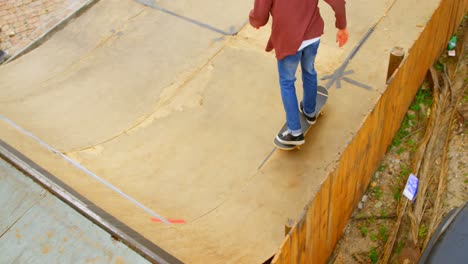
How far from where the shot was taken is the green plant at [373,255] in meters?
4.37

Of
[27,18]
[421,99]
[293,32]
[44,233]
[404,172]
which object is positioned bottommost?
[404,172]

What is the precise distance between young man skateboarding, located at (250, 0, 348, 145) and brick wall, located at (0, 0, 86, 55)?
437cm

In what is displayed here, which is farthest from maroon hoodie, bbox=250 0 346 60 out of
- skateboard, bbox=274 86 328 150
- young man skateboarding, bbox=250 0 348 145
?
skateboard, bbox=274 86 328 150

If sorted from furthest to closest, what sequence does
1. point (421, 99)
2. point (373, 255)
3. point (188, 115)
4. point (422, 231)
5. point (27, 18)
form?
1. point (27, 18)
2. point (421, 99)
3. point (188, 115)
4. point (422, 231)
5. point (373, 255)

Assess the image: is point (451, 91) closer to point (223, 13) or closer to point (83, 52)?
point (223, 13)

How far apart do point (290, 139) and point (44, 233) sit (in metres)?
2.33

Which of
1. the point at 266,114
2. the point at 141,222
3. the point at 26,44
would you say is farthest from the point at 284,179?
the point at 26,44

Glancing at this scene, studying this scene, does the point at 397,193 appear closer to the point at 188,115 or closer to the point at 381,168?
the point at 381,168

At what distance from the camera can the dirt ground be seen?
176 inches

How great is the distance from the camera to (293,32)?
12.8 ft

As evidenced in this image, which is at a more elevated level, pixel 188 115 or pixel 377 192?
pixel 188 115

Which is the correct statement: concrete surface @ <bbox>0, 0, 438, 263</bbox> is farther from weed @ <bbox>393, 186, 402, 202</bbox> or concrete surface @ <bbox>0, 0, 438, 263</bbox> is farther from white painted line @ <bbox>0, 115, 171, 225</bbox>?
weed @ <bbox>393, 186, 402, 202</bbox>

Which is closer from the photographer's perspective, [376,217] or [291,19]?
[291,19]

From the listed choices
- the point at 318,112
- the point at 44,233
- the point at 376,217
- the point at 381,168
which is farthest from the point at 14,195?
the point at 381,168
